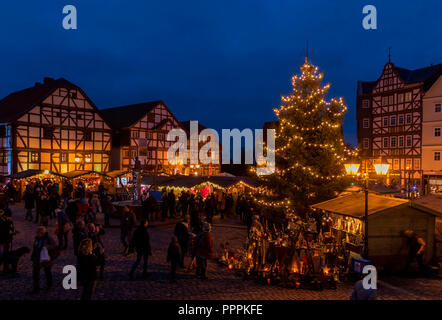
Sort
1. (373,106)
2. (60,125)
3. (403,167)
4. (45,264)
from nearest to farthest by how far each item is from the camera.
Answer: (45,264), (60,125), (403,167), (373,106)

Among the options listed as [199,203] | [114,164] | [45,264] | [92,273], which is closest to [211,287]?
[92,273]

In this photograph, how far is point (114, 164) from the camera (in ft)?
139

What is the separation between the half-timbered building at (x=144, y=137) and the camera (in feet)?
134

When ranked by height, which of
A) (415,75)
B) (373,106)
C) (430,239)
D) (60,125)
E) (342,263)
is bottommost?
(342,263)

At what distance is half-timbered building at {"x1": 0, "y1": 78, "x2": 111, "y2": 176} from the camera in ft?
107

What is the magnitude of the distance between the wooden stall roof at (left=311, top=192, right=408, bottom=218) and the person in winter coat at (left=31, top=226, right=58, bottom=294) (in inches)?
323

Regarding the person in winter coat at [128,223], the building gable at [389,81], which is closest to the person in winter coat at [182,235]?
the person in winter coat at [128,223]

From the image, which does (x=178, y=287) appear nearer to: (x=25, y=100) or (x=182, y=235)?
(x=182, y=235)

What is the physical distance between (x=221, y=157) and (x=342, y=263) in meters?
40.6

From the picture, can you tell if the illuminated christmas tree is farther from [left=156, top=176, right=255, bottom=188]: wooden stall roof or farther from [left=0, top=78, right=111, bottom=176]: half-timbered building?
[left=0, top=78, right=111, bottom=176]: half-timbered building

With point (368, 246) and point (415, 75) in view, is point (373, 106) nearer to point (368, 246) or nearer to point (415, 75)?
point (415, 75)

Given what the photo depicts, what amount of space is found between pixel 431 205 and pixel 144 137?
3290 cm

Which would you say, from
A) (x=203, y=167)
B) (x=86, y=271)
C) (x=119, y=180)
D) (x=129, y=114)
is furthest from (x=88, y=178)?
(x=86, y=271)

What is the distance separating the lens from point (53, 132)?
34.7 m
